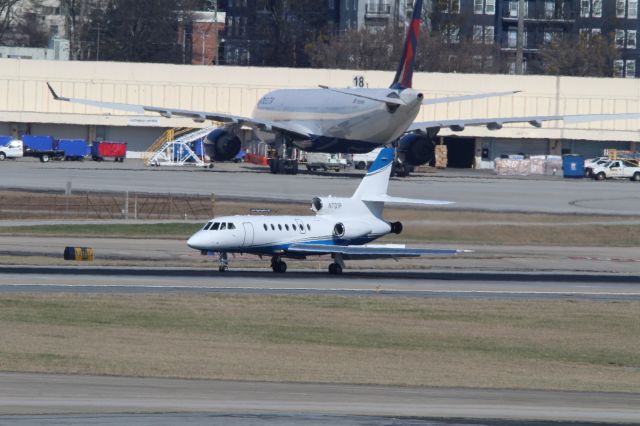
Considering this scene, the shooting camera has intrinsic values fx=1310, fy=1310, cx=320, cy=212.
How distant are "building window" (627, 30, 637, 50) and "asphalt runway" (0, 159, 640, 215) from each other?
8373 cm

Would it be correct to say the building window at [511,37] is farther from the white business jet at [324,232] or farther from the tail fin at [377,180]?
the white business jet at [324,232]

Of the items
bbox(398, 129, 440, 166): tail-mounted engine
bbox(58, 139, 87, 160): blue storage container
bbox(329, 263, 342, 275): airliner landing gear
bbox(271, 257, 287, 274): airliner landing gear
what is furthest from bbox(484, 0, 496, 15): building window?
bbox(271, 257, 287, 274): airliner landing gear

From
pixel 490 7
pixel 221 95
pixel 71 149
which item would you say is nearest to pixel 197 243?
pixel 71 149

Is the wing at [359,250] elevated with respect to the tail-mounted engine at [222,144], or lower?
lower

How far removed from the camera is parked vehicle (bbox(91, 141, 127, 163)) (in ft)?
407

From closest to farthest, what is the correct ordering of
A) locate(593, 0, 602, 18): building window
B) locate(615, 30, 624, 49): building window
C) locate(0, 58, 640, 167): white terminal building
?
locate(0, 58, 640, 167): white terminal building < locate(593, 0, 602, 18): building window < locate(615, 30, 624, 49): building window

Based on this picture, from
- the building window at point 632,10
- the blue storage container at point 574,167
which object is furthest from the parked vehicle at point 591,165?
the building window at point 632,10

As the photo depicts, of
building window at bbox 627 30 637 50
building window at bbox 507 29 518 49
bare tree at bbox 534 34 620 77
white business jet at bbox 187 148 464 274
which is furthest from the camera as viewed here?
building window at bbox 627 30 637 50

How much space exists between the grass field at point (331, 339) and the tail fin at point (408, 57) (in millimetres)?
46325

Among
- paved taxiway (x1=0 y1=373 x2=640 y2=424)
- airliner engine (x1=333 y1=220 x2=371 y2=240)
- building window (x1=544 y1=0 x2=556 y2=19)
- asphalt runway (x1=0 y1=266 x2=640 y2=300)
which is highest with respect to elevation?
building window (x1=544 y1=0 x2=556 y2=19)

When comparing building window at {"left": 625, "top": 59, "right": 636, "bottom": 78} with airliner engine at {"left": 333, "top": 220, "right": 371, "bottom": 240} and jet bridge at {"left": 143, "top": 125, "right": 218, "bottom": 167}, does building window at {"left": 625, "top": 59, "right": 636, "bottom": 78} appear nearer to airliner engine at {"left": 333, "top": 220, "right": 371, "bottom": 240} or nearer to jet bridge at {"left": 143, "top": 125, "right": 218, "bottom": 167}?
jet bridge at {"left": 143, "top": 125, "right": 218, "bottom": 167}

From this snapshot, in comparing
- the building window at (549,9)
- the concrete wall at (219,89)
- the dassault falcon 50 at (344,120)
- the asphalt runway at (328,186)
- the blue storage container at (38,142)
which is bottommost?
the asphalt runway at (328,186)

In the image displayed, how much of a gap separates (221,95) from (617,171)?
133ft

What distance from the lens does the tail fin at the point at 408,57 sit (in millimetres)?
90188
